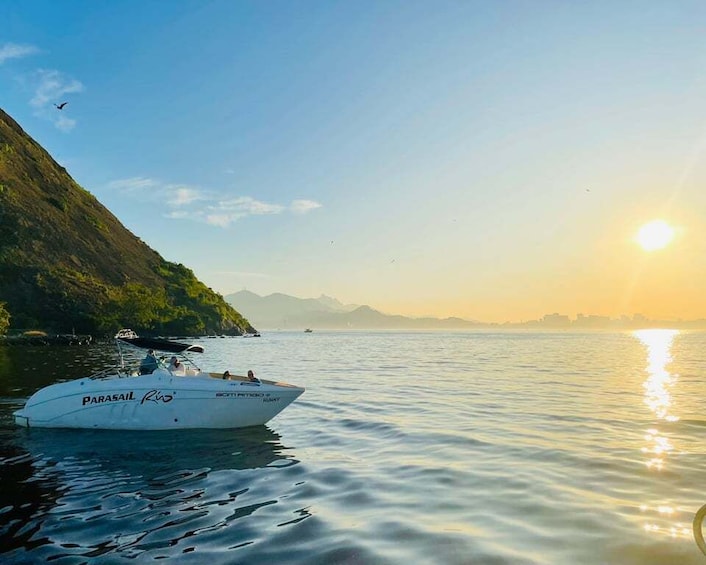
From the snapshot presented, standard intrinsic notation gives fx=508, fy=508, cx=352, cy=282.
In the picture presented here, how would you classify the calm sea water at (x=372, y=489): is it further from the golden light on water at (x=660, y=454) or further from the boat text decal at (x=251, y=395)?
the boat text decal at (x=251, y=395)

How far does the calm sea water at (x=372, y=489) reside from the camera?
847cm

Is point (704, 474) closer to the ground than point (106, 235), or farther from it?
closer to the ground

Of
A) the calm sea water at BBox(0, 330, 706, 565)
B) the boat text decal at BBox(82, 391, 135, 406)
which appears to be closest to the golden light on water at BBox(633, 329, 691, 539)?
the calm sea water at BBox(0, 330, 706, 565)

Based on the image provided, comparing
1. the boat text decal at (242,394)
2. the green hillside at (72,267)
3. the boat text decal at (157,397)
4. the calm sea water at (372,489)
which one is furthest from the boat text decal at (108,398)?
the green hillside at (72,267)

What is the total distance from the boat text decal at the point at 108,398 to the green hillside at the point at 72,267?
85747 mm

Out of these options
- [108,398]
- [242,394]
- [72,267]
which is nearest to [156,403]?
[108,398]

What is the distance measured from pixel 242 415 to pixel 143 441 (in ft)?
11.1

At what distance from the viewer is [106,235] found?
172 m

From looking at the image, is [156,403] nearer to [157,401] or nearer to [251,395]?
[157,401]

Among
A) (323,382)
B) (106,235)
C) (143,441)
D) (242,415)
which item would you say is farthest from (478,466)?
(106,235)

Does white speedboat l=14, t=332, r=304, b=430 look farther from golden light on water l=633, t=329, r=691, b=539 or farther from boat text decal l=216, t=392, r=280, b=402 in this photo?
golden light on water l=633, t=329, r=691, b=539

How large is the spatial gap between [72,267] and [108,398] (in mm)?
137788

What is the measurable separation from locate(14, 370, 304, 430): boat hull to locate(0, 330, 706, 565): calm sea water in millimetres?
490

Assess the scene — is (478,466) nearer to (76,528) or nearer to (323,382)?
(76,528)
